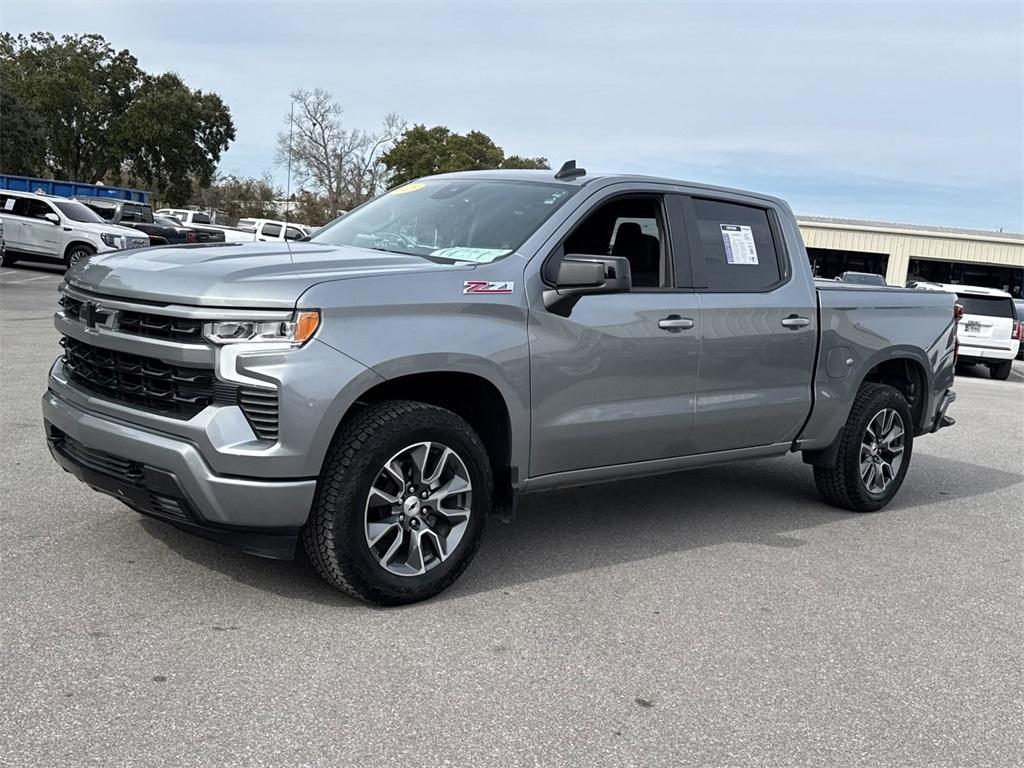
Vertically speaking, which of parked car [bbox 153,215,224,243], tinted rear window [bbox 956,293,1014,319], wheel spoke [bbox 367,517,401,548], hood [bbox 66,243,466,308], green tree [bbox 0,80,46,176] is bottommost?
tinted rear window [bbox 956,293,1014,319]

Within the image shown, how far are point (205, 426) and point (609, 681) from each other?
1.80 meters

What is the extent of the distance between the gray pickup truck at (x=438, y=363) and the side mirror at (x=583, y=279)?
1cm

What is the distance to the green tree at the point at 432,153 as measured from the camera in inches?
2712

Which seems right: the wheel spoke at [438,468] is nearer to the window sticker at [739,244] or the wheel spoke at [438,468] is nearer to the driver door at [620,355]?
the driver door at [620,355]

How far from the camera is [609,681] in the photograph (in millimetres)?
3812

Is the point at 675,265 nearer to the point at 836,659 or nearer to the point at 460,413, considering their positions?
the point at 460,413

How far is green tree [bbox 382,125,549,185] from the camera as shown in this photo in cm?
6888

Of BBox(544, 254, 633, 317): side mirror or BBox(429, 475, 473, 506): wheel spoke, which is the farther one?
BBox(544, 254, 633, 317): side mirror

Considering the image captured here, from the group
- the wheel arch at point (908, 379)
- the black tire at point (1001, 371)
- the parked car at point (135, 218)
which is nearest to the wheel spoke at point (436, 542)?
the wheel arch at point (908, 379)

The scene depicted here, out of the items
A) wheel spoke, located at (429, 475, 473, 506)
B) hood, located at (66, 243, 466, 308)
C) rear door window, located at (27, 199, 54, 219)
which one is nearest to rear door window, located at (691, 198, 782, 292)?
hood, located at (66, 243, 466, 308)

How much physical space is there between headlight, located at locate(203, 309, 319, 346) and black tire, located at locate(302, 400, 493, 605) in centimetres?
47

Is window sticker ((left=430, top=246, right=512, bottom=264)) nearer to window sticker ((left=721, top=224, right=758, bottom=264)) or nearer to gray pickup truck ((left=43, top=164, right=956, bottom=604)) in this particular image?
gray pickup truck ((left=43, top=164, right=956, bottom=604))

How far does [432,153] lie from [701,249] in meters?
65.9

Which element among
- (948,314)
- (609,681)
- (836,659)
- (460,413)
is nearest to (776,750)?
(609,681)
